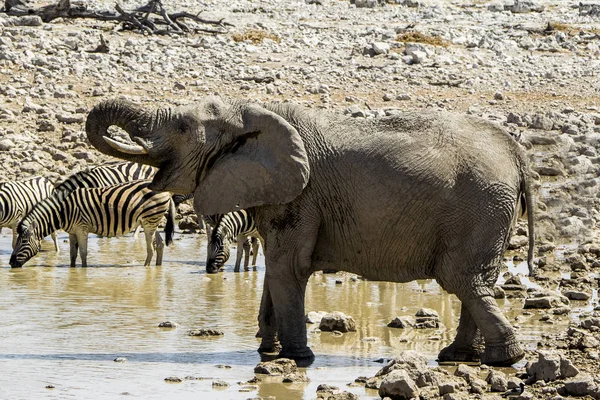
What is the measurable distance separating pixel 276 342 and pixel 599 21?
25783 mm

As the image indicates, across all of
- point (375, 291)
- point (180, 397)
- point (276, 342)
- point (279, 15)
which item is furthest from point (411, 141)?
point (279, 15)

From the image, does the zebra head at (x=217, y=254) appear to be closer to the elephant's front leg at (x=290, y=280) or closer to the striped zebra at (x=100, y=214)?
the striped zebra at (x=100, y=214)

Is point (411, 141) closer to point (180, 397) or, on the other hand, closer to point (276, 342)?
point (276, 342)

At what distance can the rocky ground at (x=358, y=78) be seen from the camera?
15.4 meters

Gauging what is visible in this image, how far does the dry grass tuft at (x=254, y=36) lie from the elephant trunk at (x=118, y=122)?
16.4 m

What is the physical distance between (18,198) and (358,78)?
8.39 m

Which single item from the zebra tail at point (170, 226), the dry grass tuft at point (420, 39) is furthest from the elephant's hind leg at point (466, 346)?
the dry grass tuft at point (420, 39)

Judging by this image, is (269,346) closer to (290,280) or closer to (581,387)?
(290,280)

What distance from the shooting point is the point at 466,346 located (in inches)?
337

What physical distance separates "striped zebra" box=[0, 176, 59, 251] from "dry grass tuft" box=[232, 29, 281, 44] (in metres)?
9.91

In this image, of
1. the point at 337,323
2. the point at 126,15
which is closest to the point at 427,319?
the point at 337,323

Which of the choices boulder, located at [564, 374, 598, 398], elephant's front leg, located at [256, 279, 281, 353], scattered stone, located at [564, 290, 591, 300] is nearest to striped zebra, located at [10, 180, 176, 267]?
scattered stone, located at [564, 290, 591, 300]

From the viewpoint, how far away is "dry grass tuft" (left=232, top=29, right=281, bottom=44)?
81.1ft

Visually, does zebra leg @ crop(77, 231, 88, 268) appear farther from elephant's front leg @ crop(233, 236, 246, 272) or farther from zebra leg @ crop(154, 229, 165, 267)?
elephant's front leg @ crop(233, 236, 246, 272)
